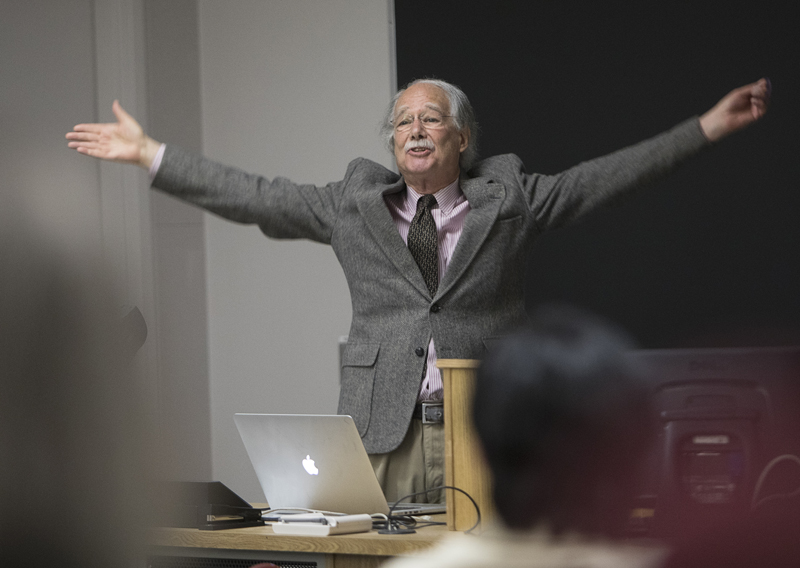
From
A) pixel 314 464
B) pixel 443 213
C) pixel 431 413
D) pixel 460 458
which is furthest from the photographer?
pixel 443 213

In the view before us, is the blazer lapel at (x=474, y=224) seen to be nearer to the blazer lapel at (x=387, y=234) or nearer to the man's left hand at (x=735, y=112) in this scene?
the blazer lapel at (x=387, y=234)

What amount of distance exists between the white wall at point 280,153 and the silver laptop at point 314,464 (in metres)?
2.42

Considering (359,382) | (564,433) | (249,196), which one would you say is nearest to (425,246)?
(359,382)

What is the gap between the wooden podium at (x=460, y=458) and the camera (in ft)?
5.64

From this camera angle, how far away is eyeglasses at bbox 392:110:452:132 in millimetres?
2521

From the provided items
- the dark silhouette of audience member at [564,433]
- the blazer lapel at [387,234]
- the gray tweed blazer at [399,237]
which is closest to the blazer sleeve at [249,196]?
the gray tweed blazer at [399,237]

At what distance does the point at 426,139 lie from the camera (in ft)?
8.16

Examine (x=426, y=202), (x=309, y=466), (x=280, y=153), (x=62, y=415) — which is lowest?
A: (x=309, y=466)

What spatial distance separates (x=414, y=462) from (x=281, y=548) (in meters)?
0.50

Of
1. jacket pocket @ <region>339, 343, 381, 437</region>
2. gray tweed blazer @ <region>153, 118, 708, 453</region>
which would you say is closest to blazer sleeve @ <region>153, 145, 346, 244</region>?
gray tweed blazer @ <region>153, 118, 708, 453</region>

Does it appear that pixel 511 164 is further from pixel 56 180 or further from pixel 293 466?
pixel 56 180

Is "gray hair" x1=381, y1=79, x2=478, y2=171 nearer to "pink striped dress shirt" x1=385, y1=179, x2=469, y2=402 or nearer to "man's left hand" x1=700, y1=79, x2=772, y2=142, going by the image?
"pink striped dress shirt" x1=385, y1=179, x2=469, y2=402

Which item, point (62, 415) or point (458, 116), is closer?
point (62, 415)

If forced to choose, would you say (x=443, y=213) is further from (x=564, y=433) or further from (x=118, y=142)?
(x=564, y=433)
